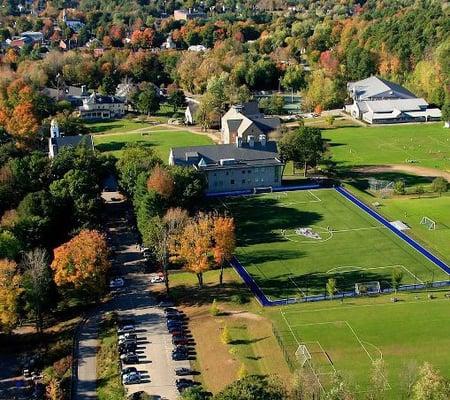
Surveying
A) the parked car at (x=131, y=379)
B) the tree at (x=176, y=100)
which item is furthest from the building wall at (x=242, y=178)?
the tree at (x=176, y=100)

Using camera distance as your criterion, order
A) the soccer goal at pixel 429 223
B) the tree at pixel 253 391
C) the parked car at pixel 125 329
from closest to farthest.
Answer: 1. the tree at pixel 253 391
2. the parked car at pixel 125 329
3. the soccer goal at pixel 429 223

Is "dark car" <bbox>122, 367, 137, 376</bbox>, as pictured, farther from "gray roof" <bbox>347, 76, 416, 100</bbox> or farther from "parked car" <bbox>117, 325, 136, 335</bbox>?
"gray roof" <bbox>347, 76, 416, 100</bbox>

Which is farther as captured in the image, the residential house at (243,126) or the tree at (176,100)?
the tree at (176,100)

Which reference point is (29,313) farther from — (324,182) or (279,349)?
(324,182)

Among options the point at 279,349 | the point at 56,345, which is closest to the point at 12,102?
the point at 56,345

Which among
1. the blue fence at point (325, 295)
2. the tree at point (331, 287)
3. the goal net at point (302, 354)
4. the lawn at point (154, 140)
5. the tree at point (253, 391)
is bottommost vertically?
the goal net at point (302, 354)

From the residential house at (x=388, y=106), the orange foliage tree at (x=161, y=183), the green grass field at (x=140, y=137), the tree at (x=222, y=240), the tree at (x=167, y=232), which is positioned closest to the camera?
the tree at (x=167, y=232)

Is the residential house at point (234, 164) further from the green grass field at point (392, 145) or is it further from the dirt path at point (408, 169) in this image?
the green grass field at point (392, 145)

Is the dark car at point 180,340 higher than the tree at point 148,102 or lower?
lower
